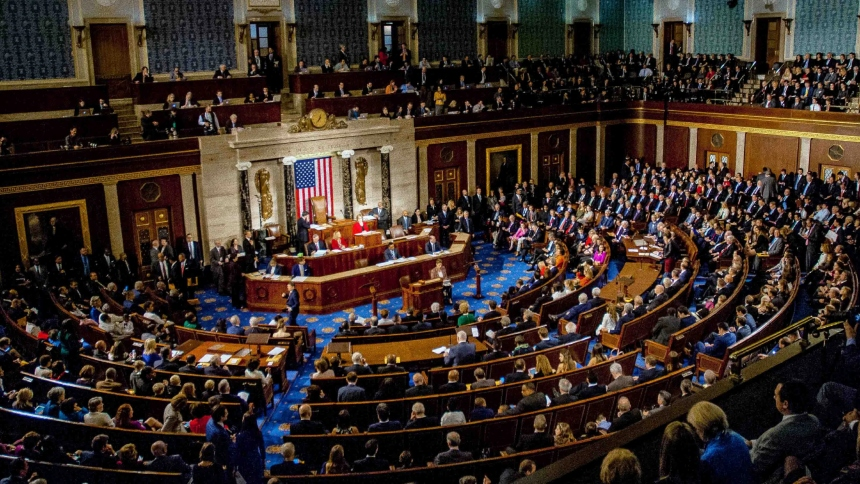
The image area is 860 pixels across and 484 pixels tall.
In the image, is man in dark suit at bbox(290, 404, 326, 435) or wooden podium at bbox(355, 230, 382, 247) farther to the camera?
wooden podium at bbox(355, 230, 382, 247)

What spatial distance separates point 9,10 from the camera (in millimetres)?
19828

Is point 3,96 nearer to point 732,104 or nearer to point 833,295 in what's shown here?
point 833,295

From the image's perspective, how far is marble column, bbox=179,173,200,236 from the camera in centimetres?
2039

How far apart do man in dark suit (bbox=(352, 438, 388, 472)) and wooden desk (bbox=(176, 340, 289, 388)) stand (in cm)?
441

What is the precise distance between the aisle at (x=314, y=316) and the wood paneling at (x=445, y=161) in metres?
2.85

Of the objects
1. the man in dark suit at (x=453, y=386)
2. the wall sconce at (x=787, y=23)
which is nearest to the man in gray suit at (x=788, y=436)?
the man in dark suit at (x=453, y=386)

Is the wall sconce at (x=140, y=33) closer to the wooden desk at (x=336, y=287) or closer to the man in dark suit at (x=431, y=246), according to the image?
the wooden desk at (x=336, y=287)

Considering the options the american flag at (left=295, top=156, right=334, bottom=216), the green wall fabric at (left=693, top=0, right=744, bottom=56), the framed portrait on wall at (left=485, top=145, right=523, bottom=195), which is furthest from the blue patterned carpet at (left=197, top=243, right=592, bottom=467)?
the green wall fabric at (left=693, top=0, right=744, bottom=56)

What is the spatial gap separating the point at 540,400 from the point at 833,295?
20.2ft

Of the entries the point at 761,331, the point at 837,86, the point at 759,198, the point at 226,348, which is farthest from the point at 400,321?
the point at 837,86

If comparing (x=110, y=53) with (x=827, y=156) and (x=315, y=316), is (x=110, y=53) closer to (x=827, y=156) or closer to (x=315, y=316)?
(x=315, y=316)

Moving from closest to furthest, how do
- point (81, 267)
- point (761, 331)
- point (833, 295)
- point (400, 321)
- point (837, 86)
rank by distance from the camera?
point (761, 331)
point (833, 295)
point (400, 321)
point (81, 267)
point (837, 86)

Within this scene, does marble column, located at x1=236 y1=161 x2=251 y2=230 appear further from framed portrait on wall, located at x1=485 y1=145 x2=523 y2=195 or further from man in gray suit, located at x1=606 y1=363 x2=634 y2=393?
man in gray suit, located at x1=606 y1=363 x2=634 y2=393

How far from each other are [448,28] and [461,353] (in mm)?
18272
